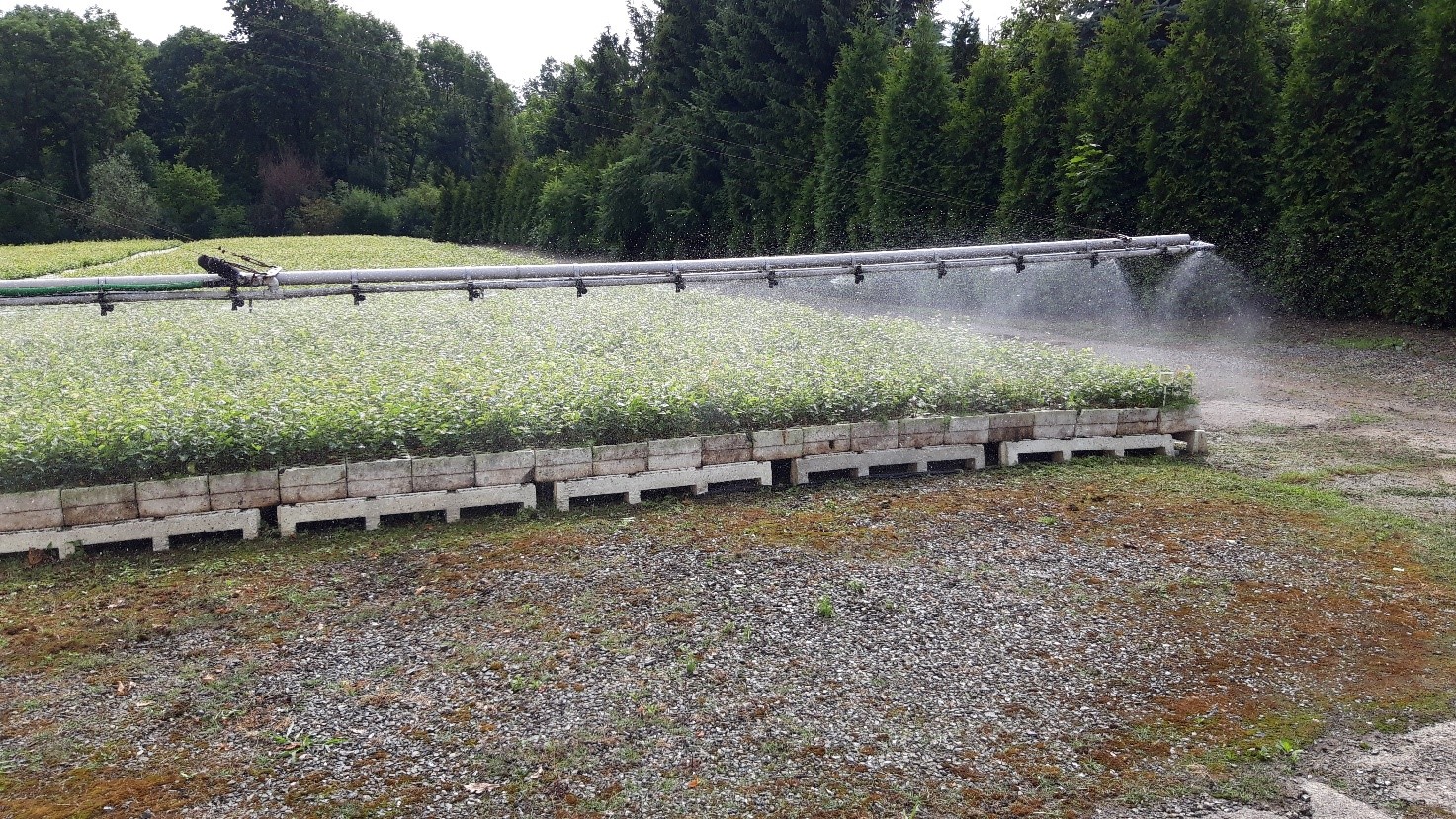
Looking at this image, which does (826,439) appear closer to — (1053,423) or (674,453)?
(674,453)

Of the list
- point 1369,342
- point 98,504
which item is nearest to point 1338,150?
point 1369,342

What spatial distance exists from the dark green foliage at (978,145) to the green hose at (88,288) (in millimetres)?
20257

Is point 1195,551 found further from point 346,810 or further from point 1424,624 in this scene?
point 346,810

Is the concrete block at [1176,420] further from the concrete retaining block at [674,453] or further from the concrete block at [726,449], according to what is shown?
the concrete retaining block at [674,453]

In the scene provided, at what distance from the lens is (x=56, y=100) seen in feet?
193

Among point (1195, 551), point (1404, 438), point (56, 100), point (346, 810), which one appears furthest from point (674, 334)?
point (56, 100)

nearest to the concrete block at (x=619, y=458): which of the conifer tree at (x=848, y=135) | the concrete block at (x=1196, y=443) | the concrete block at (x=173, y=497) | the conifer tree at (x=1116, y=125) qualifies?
the concrete block at (x=173, y=497)

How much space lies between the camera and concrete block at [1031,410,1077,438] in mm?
10242

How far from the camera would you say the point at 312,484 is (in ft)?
26.5

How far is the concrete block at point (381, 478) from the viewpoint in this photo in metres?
8.18

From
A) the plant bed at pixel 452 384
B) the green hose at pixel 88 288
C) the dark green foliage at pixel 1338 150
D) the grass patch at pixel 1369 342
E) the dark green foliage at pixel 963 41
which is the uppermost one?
the dark green foliage at pixel 963 41

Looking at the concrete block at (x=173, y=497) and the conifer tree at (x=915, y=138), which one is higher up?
the conifer tree at (x=915, y=138)

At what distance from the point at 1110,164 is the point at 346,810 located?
2067 cm

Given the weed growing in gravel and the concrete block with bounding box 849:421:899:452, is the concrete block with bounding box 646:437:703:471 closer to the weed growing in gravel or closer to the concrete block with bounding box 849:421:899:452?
the concrete block with bounding box 849:421:899:452
